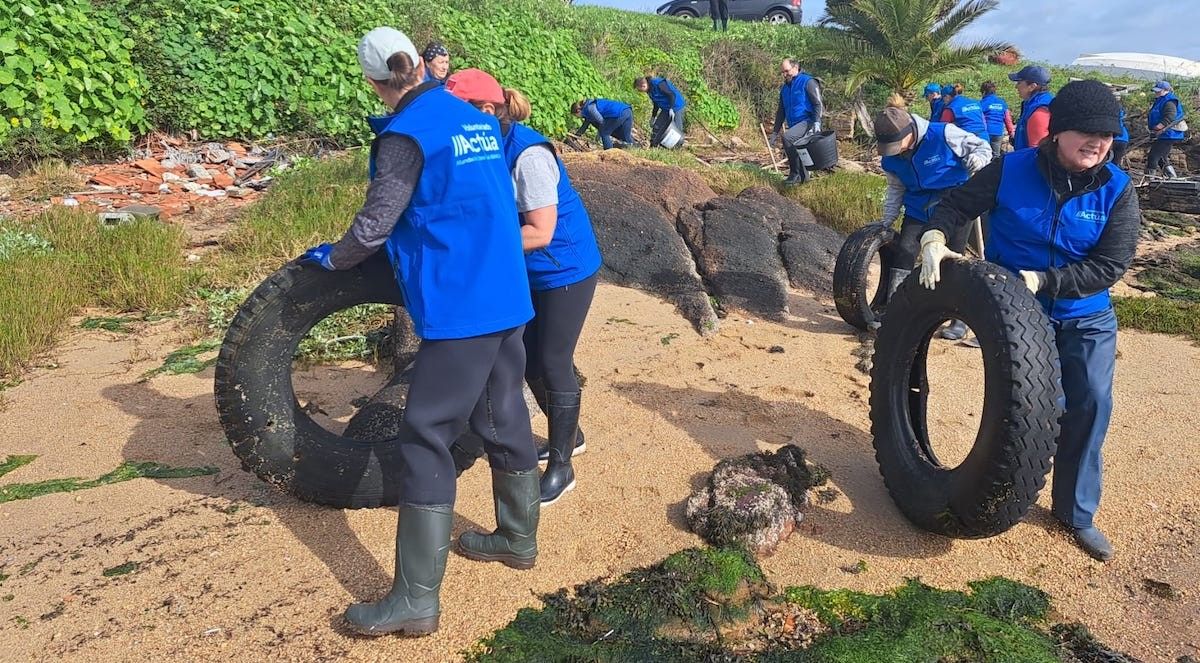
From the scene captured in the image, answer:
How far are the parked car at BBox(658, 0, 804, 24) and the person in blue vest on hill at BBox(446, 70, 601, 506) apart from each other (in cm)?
2407

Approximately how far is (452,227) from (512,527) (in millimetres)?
1137

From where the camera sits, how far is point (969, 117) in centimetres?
745

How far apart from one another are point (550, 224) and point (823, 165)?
8920 mm

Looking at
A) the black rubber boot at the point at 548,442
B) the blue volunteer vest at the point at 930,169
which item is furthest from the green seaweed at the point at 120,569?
the blue volunteer vest at the point at 930,169

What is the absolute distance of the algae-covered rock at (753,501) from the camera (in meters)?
3.01

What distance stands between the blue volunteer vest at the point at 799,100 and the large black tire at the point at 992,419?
8583mm

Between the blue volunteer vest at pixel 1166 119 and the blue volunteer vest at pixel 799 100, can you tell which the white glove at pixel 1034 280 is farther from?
the blue volunteer vest at pixel 1166 119

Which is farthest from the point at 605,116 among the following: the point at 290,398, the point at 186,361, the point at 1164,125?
the point at 290,398

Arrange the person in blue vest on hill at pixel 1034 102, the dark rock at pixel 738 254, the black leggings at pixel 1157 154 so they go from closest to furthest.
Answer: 1. the dark rock at pixel 738 254
2. the person in blue vest on hill at pixel 1034 102
3. the black leggings at pixel 1157 154

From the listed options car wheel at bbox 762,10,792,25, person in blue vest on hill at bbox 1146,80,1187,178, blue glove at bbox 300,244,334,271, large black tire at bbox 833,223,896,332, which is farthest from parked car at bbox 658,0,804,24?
blue glove at bbox 300,244,334,271

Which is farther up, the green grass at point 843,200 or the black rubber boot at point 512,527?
the green grass at point 843,200

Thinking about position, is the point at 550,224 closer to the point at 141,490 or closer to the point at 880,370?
the point at 880,370

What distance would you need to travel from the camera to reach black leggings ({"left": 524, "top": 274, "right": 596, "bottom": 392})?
3045mm

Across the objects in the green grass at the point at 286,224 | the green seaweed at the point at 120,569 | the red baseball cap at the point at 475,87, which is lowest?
the green seaweed at the point at 120,569
